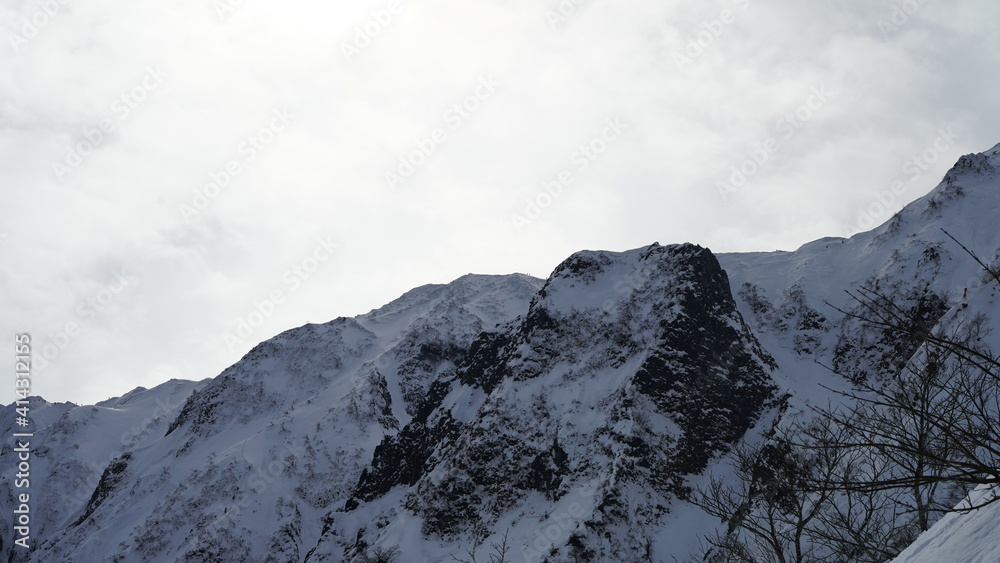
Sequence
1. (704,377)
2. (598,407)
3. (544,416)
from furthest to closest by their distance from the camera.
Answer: (544,416) → (598,407) → (704,377)

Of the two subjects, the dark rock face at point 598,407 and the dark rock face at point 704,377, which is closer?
the dark rock face at point 598,407

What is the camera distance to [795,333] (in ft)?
166

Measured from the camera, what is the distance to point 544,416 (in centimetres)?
4116

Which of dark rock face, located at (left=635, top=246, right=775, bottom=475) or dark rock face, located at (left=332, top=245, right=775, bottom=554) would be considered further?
dark rock face, located at (left=635, top=246, right=775, bottom=475)

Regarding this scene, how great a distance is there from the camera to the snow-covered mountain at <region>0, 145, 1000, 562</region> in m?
35.9

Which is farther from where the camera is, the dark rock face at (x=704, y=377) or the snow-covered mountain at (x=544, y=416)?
the dark rock face at (x=704, y=377)

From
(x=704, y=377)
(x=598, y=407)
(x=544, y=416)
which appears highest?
(x=544, y=416)

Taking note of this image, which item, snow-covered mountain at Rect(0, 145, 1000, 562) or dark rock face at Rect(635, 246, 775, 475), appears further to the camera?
dark rock face at Rect(635, 246, 775, 475)

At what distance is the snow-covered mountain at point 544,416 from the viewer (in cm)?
3594

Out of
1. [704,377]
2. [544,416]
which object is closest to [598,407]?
[544,416]

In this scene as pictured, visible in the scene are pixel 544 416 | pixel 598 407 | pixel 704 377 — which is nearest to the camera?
pixel 704 377

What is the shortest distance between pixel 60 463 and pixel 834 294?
8817 centimetres

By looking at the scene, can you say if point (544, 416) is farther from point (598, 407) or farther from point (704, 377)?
point (704, 377)

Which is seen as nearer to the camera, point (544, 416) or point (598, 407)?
point (598, 407)
